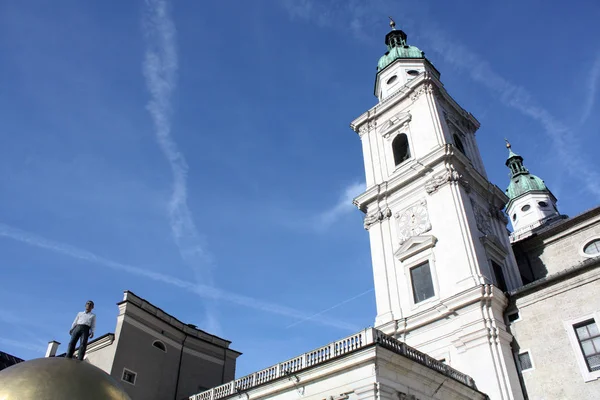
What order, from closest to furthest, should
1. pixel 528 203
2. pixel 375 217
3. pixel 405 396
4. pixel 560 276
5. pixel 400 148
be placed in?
pixel 405 396
pixel 560 276
pixel 375 217
pixel 400 148
pixel 528 203

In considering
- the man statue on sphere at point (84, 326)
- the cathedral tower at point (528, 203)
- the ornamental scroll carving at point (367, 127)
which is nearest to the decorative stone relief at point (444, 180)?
the ornamental scroll carving at point (367, 127)

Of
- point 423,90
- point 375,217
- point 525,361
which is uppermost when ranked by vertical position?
point 423,90

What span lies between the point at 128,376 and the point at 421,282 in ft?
52.4

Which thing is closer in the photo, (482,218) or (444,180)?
(444,180)

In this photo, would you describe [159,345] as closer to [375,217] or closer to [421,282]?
[375,217]

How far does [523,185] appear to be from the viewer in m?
58.2

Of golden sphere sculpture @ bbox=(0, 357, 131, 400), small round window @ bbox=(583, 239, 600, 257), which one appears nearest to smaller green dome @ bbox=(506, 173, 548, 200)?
small round window @ bbox=(583, 239, 600, 257)

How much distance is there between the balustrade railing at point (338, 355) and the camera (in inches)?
637

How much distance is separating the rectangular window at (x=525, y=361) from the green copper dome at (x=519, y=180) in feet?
133

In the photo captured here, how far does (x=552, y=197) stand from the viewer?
189ft

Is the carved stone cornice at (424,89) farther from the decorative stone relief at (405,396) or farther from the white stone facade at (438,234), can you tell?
the decorative stone relief at (405,396)

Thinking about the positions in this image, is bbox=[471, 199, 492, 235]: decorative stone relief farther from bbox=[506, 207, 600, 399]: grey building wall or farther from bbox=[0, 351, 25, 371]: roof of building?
bbox=[0, 351, 25, 371]: roof of building

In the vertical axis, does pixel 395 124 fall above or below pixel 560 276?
above

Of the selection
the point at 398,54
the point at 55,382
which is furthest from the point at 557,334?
the point at 398,54
